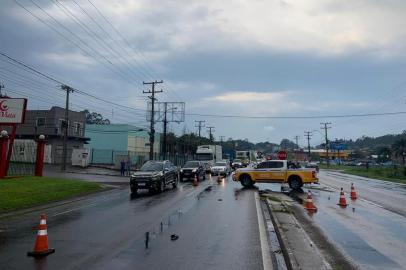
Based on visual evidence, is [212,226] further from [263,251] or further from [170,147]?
[170,147]

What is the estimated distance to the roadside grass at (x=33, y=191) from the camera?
17672mm

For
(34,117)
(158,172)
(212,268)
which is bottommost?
(212,268)

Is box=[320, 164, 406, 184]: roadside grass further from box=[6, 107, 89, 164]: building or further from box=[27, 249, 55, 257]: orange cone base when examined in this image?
box=[27, 249, 55, 257]: orange cone base

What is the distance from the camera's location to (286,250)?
867 centimetres

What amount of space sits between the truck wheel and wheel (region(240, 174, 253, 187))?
2.76m

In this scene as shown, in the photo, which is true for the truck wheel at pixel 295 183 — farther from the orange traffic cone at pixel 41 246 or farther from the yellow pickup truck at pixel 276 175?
the orange traffic cone at pixel 41 246

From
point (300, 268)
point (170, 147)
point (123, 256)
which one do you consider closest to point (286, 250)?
point (300, 268)

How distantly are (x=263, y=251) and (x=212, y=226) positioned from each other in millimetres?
3427

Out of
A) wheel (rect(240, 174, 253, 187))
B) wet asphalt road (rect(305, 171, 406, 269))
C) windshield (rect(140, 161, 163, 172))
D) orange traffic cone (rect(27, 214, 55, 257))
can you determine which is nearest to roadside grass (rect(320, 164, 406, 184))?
wheel (rect(240, 174, 253, 187))

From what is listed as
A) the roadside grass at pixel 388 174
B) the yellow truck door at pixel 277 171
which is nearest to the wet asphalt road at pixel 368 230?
the yellow truck door at pixel 277 171

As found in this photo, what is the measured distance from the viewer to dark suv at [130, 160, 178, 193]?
24.1 metres

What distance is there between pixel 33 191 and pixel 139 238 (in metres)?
12.4

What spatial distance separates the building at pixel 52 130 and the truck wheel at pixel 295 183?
116 ft

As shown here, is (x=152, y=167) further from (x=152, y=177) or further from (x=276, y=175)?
(x=276, y=175)
